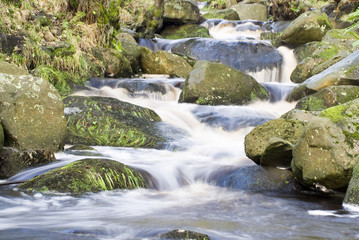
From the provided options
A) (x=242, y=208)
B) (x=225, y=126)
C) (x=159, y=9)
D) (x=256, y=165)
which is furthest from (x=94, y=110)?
(x=159, y=9)

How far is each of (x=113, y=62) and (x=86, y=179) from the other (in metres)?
7.65

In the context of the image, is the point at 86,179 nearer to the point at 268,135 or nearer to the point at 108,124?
the point at 268,135

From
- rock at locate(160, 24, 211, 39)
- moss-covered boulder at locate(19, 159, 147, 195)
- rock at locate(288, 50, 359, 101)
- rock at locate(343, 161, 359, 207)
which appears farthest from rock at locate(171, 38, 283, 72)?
rock at locate(343, 161, 359, 207)

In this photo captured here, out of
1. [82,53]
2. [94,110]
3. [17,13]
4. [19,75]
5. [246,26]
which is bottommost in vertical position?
[94,110]

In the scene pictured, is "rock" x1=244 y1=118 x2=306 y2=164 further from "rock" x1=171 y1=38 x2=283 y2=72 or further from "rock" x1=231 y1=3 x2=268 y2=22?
"rock" x1=231 y1=3 x2=268 y2=22

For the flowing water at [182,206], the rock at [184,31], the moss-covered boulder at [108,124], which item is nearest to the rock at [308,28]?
the rock at [184,31]

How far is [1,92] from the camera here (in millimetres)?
5730

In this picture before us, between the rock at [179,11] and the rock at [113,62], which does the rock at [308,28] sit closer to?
the rock at [179,11]

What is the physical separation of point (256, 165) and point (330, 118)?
134 centimetres

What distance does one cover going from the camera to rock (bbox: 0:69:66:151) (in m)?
5.66

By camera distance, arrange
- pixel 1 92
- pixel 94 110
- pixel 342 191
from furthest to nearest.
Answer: pixel 94 110 < pixel 1 92 < pixel 342 191

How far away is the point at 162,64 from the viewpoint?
12852 millimetres

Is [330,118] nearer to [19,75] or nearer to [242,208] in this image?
[242,208]

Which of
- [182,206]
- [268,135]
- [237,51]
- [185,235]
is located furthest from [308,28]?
[185,235]
